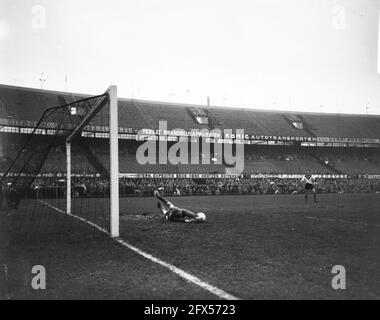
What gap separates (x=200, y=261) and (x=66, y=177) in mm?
11936

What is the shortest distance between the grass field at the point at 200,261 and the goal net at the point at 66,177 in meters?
0.67

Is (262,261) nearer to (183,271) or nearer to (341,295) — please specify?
(183,271)

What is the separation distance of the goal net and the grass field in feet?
2.21

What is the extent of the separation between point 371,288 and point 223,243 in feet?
10.9

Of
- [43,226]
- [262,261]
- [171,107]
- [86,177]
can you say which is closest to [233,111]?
[171,107]

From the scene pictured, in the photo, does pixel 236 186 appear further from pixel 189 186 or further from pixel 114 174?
pixel 114 174


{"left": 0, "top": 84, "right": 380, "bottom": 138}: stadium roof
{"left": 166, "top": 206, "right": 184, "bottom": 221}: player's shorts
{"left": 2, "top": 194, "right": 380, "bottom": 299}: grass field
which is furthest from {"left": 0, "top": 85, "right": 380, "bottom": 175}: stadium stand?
{"left": 2, "top": 194, "right": 380, "bottom": 299}: grass field

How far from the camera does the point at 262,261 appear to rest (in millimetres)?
5941

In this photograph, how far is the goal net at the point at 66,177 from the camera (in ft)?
29.2

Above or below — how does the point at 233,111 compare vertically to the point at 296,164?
above

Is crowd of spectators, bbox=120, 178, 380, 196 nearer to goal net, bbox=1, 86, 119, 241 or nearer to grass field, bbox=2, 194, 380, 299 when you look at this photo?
goal net, bbox=1, 86, 119, 241

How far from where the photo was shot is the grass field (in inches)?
175

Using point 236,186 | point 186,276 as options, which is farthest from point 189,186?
point 186,276

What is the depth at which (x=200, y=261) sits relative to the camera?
5.93 metres
